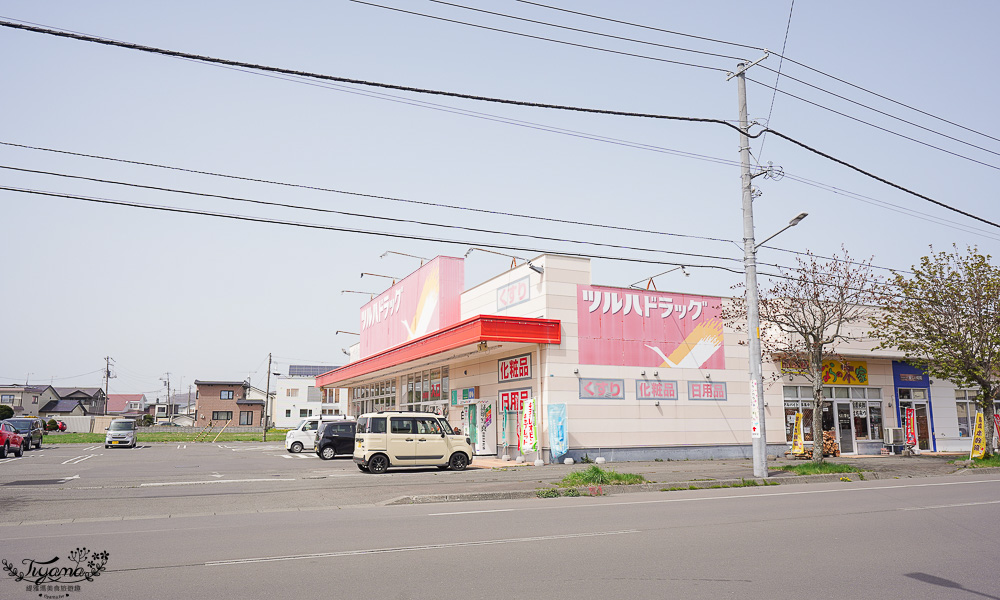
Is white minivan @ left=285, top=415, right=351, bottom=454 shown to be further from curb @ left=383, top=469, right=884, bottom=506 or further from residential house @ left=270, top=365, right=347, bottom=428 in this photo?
residential house @ left=270, top=365, right=347, bottom=428

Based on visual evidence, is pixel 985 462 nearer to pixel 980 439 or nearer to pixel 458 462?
pixel 980 439

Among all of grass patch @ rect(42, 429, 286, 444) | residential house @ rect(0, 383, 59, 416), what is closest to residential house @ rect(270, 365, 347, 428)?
grass patch @ rect(42, 429, 286, 444)

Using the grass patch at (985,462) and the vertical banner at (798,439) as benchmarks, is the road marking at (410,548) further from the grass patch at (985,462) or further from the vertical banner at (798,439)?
the vertical banner at (798,439)

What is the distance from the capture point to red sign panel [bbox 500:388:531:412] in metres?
25.8

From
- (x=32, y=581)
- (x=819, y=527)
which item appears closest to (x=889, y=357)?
(x=819, y=527)

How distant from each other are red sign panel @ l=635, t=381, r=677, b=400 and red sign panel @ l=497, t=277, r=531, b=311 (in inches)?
219

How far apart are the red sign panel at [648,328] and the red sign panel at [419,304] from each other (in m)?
7.96

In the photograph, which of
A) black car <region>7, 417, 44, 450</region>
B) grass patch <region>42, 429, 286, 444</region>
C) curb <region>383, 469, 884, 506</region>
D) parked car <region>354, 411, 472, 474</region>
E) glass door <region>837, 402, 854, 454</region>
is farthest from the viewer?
grass patch <region>42, 429, 286, 444</region>

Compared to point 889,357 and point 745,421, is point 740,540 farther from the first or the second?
point 889,357

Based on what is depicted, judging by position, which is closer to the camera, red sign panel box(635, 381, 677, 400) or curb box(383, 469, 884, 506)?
curb box(383, 469, 884, 506)

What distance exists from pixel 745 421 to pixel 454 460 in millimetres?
13328

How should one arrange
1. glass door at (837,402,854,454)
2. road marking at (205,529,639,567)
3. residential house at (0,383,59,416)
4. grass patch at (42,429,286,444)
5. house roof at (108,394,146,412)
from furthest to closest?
house roof at (108,394,146,412) < residential house at (0,383,59,416) < grass patch at (42,429,286,444) < glass door at (837,402,854,454) < road marking at (205,529,639,567)

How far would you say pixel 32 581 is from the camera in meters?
6.77

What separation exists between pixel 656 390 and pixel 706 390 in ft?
8.39
